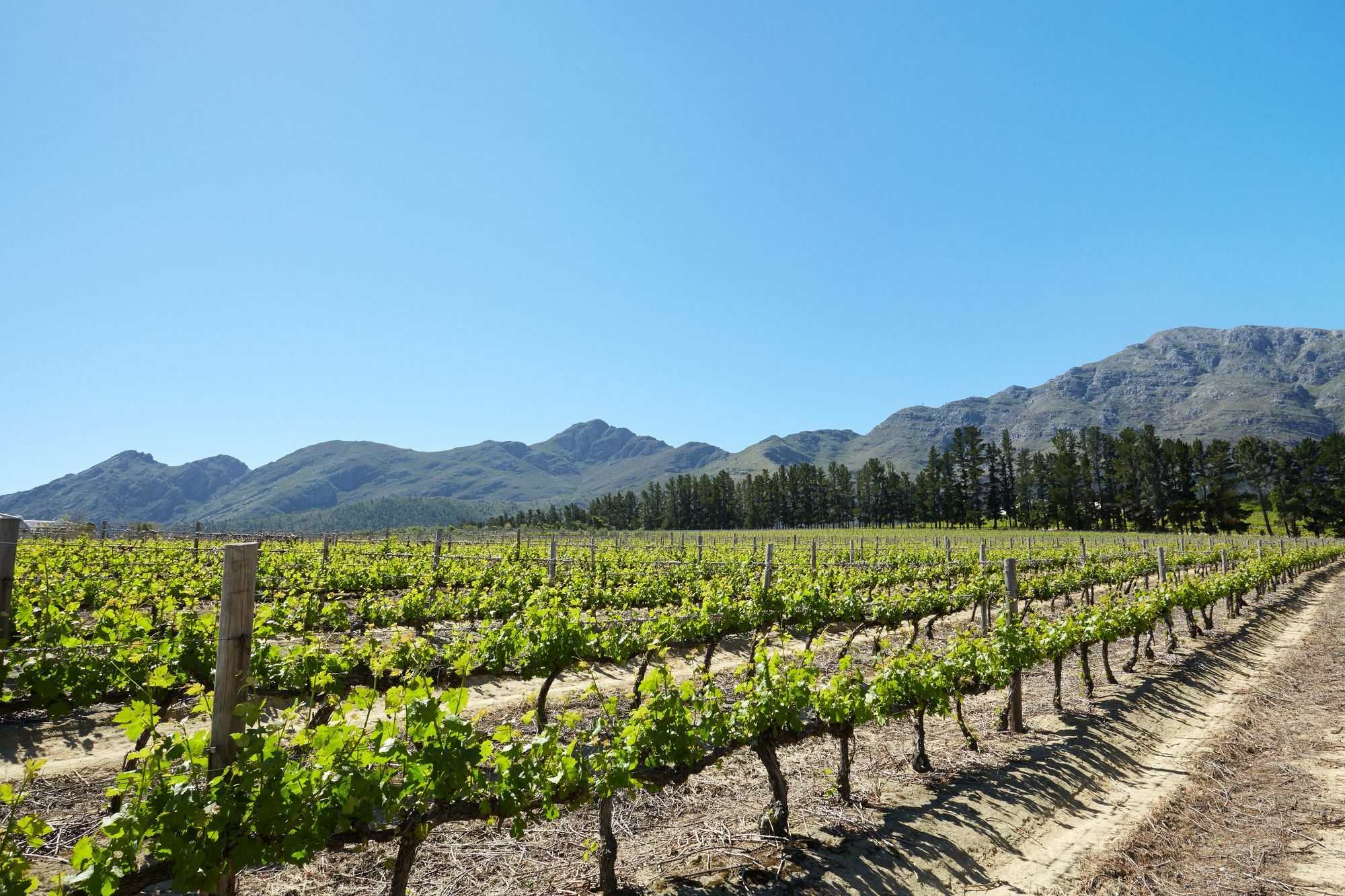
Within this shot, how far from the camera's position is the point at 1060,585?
17.4m

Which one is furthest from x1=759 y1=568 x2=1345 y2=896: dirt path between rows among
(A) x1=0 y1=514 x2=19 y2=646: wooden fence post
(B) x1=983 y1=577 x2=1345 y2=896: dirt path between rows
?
(A) x1=0 y1=514 x2=19 y2=646: wooden fence post

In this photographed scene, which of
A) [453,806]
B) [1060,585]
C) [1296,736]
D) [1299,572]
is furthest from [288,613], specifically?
[1299,572]

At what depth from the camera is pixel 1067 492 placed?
3150 inches

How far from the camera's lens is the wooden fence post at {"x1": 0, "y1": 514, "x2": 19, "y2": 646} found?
6395 mm

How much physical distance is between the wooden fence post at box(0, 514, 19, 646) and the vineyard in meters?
0.07

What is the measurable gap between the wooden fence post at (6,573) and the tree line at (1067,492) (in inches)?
3637

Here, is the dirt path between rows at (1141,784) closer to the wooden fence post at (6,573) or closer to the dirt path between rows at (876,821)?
the dirt path between rows at (876,821)

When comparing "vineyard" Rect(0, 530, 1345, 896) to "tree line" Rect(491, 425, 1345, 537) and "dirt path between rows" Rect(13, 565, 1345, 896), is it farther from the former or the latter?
"tree line" Rect(491, 425, 1345, 537)

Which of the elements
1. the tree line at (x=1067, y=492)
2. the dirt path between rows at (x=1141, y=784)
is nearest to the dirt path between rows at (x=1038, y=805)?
the dirt path between rows at (x=1141, y=784)

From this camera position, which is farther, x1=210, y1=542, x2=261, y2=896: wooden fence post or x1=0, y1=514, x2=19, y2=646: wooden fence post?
x1=0, y1=514, x2=19, y2=646: wooden fence post

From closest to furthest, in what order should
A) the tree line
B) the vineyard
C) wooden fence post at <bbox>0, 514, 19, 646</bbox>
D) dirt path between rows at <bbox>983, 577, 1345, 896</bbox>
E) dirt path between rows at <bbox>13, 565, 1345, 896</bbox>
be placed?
the vineyard → dirt path between rows at <bbox>13, 565, 1345, 896</bbox> → dirt path between rows at <bbox>983, 577, 1345, 896</bbox> → wooden fence post at <bbox>0, 514, 19, 646</bbox> → the tree line

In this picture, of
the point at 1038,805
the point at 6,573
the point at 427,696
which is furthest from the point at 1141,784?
the point at 6,573

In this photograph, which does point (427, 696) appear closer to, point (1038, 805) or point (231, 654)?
point (231, 654)

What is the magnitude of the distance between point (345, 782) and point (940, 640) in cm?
1506
